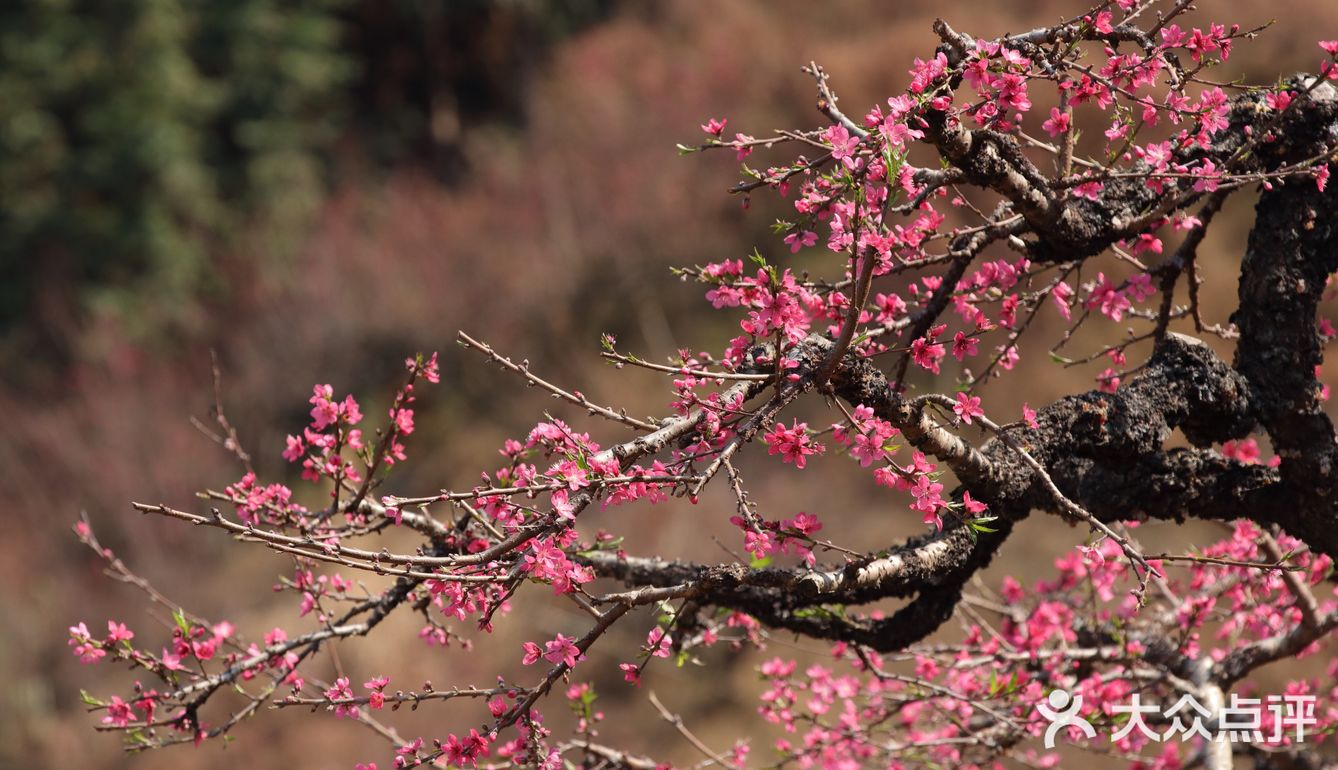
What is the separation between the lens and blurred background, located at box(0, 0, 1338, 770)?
14359 mm

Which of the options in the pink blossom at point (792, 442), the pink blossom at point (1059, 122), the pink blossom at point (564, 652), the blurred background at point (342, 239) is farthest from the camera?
the blurred background at point (342, 239)

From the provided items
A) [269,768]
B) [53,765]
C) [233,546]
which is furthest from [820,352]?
[233,546]

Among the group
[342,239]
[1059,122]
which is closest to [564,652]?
[1059,122]

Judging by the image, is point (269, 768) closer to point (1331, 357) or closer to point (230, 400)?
point (230, 400)

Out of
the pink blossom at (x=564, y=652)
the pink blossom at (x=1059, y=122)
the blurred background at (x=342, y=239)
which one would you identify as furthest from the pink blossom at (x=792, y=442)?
the blurred background at (x=342, y=239)

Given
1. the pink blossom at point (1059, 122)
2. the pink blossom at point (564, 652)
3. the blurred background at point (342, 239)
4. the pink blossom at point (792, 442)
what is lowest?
the pink blossom at point (564, 652)

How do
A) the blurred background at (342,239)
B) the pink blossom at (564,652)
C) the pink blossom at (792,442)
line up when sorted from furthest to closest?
the blurred background at (342,239), the pink blossom at (792,442), the pink blossom at (564,652)

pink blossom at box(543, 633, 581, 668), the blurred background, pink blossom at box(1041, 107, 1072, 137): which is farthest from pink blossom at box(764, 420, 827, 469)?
the blurred background

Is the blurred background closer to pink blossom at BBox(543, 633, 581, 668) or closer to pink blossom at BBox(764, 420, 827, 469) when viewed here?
pink blossom at BBox(764, 420, 827, 469)

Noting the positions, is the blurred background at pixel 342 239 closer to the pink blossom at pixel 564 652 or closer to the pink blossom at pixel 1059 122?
the pink blossom at pixel 1059 122

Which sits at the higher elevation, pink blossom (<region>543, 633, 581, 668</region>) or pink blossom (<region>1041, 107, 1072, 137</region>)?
pink blossom (<region>1041, 107, 1072, 137</region>)

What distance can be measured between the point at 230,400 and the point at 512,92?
8.33 m

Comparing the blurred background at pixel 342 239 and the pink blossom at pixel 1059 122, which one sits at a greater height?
the blurred background at pixel 342 239

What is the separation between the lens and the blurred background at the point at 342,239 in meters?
14.4
